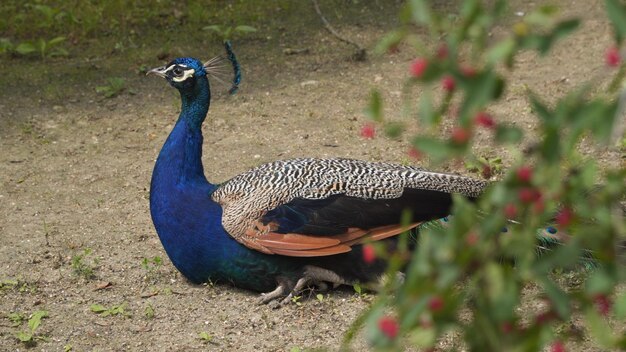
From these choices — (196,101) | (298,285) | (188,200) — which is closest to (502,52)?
(298,285)

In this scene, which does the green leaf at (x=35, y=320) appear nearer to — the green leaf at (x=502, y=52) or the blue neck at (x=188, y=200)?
the blue neck at (x=188, y=200)

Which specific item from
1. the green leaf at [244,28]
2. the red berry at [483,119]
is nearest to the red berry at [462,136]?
the red berry at [483,119]

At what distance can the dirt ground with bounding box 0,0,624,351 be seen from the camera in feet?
10.7

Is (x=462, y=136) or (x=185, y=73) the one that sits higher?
(x=462, y=136)

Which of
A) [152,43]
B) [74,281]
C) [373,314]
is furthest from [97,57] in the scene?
[373,314]

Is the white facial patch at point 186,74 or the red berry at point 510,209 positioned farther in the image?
the white facial patch at point 186,74

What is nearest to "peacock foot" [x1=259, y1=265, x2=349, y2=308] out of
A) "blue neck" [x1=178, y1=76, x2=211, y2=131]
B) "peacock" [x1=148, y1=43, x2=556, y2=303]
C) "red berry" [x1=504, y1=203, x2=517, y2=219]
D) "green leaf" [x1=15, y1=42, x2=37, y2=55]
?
"peacock" [x1=148, y1=43, x2=556, y2=303]

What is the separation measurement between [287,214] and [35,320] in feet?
2.91

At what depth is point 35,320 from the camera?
3.22m

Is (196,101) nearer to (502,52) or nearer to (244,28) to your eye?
(244,28)

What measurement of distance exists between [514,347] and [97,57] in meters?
4.89

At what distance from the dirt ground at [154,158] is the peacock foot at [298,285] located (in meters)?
0.04

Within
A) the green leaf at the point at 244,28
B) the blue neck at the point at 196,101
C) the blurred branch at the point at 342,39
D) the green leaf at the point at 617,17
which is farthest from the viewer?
the green leaf at the point at 244,28

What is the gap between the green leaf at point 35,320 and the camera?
10.5 ft
